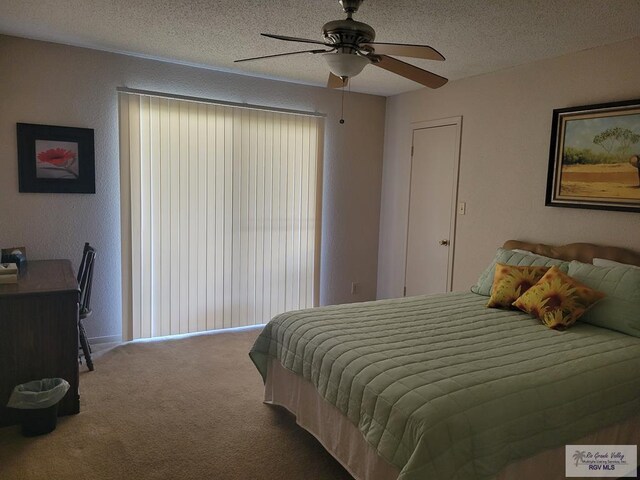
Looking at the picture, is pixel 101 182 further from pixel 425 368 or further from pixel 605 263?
pixel 605 263

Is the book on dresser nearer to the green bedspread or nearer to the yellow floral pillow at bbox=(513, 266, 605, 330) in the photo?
the green bedspread

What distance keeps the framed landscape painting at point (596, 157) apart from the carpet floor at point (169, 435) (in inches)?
99.6

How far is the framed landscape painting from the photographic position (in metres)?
3.08

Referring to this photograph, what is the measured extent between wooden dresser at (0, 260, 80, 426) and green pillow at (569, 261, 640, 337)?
3.14 meters

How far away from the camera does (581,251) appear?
331 centimetres

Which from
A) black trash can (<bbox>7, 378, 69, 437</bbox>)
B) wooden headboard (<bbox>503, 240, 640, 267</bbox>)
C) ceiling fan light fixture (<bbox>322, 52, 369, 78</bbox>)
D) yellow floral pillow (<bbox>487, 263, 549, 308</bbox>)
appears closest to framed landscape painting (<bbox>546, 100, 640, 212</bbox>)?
wooden headboard (<bbox>503, 240, 640, 267</bbox>)

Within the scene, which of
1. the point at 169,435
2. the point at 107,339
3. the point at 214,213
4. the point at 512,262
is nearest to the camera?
the point at 169,435

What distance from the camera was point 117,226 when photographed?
3.94 m

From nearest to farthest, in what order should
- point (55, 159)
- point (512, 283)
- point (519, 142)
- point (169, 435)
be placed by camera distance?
1. point (169, 435)
2. point (512, 283)
3. point (55, 159)
4. point (519, 142)

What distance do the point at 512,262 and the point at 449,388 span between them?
1852 mm

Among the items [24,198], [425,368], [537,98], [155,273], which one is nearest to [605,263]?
[537,98]

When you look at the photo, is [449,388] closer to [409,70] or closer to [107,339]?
[409,70]

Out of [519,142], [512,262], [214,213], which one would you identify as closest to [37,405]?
[214,213]

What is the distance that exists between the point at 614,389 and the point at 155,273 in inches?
136
